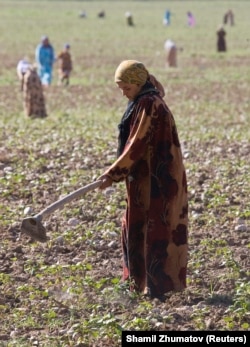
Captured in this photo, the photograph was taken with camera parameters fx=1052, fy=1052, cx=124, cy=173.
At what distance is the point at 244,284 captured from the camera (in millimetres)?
7445

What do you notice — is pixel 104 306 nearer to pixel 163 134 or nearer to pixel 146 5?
pixel 163 134

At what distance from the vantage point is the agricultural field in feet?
22.5

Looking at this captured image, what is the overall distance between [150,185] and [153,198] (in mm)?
98

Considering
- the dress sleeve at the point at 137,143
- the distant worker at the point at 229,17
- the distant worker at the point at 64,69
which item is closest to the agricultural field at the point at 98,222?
the dress sleeve at the point at 137,143

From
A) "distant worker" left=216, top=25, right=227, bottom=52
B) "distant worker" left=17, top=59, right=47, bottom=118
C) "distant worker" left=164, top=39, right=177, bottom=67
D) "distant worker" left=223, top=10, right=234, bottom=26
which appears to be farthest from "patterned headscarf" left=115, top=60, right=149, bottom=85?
"distant worker" left=223, top=10, right=234, bottom=26

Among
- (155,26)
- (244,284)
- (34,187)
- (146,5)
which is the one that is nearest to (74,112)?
(34,187)

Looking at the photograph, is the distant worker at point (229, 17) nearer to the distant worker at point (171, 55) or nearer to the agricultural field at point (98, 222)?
the distant worker at point (171, 55)

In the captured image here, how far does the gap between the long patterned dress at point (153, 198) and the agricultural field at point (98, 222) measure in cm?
18

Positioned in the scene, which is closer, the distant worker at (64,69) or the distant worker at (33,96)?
the distant worker at (33,96)

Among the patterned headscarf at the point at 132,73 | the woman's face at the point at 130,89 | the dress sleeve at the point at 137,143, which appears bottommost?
the dress sleeve at the point at 137,143

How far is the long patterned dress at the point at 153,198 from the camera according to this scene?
23.6 feet

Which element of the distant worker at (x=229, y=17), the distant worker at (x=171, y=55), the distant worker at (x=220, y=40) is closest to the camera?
the distant worker at (x=171, y=55)

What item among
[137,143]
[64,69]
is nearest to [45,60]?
[64,69]

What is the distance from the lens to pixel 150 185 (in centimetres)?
735
